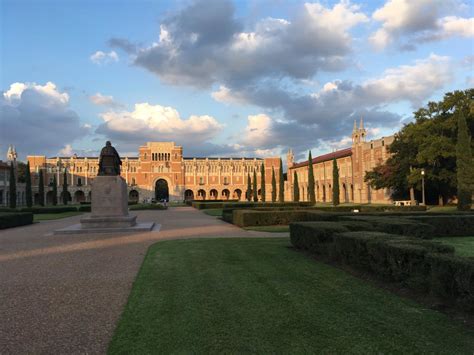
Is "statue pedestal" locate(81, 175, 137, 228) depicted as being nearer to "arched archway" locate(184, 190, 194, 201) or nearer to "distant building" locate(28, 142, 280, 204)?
"distant building" locate(28, 142, 280, 204)

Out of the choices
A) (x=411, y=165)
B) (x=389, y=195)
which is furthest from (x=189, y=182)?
(x=411, y=165)

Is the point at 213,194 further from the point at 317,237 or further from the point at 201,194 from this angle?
the point at 317,237

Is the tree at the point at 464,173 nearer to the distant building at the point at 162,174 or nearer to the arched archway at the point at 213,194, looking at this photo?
the distant building at the point at 162,174

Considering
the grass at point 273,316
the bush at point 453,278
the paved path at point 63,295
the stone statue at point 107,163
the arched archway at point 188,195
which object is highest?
the stone statue at point 107,163

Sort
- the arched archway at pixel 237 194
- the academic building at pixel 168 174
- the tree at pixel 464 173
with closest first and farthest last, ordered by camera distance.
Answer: the tree at pixel 464 173 < the academic building at pixel 168 174 < the arched archway at pixel 237 194

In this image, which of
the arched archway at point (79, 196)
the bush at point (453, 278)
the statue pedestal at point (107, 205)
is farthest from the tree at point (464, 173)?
the arched archway at point (79, 196)

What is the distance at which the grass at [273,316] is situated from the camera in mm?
4465

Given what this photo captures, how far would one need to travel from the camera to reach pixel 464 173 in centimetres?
2891

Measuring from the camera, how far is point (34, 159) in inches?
4067

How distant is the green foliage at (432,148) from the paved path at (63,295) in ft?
109

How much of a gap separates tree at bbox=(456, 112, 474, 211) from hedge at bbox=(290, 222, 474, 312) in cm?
2203

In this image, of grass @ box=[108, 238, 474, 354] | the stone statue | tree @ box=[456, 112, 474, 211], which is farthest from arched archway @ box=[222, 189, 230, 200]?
grass @ box=[108, 238, 474, 354]

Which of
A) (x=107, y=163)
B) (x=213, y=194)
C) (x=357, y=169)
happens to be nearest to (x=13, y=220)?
(x=107, y=163)

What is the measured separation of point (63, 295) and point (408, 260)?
642 centimetres
